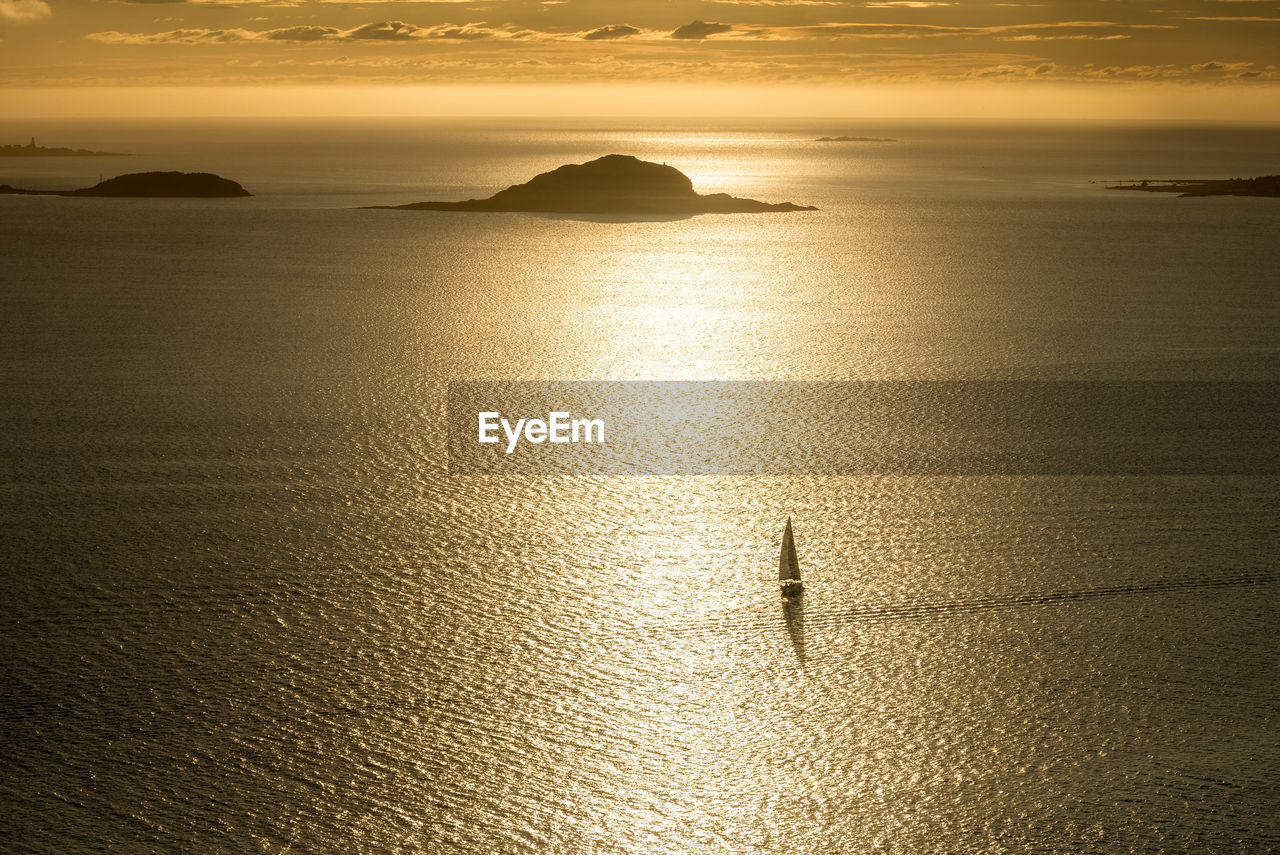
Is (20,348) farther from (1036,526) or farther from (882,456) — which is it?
(1036,526)

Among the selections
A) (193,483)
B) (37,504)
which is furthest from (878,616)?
(37,504)

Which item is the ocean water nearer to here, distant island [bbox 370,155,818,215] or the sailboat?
the sailboat

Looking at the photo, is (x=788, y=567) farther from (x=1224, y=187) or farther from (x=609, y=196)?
(x=1224, y=187)

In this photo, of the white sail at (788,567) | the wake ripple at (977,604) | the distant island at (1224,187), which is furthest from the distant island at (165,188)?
the wake ripple at (977,604)

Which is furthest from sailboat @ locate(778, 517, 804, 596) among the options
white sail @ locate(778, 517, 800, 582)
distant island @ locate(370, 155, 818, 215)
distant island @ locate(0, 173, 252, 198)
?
distant island @ locate(0, 173, 252, 198)

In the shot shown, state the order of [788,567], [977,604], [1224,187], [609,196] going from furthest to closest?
[1224,187] → [609,196] → [788,567] → [977,604]

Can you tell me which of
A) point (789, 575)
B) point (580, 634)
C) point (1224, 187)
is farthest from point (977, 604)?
point (1224, 187)
